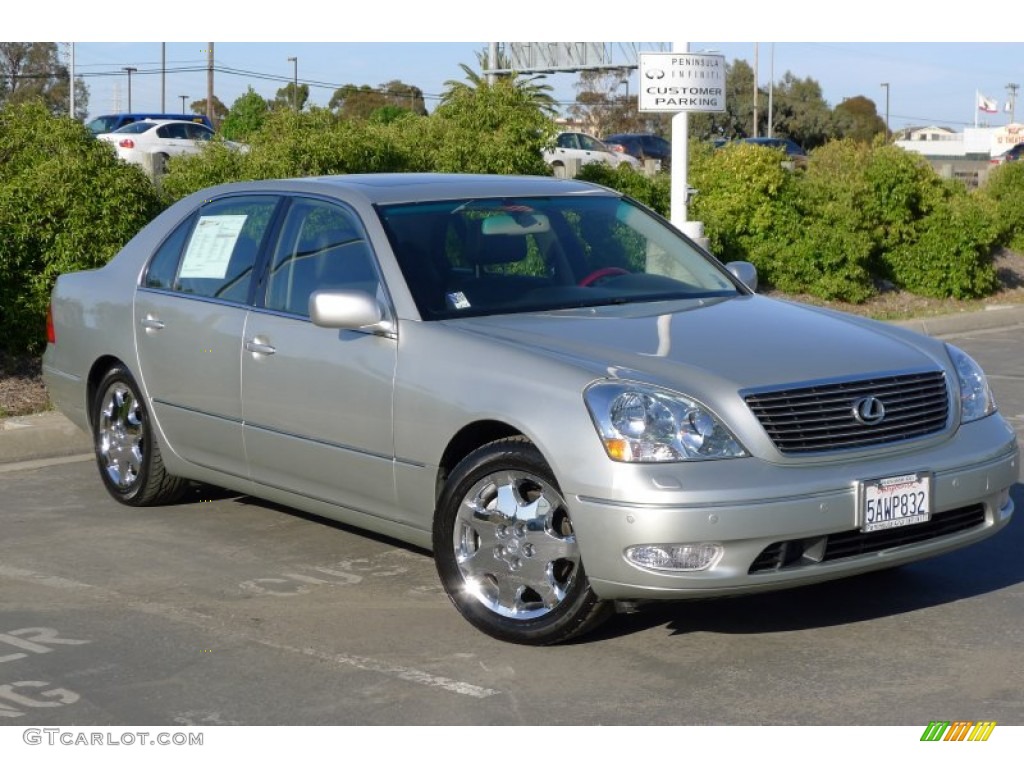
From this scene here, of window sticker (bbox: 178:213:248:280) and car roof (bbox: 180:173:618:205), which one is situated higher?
car roof (bbox: 180:173:618:205)

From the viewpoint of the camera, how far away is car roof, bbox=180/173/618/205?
6527mm

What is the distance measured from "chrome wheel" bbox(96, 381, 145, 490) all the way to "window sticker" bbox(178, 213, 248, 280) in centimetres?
74

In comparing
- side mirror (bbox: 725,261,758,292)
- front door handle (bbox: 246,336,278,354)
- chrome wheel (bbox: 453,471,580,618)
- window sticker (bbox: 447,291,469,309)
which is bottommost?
chrome wheel (bbox: 453,471,580,618)

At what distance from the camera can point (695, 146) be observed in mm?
18453

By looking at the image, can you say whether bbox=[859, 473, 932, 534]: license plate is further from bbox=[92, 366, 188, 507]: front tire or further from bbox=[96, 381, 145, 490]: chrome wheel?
bbox=[96, 381, 145, 490]: chrome wheel

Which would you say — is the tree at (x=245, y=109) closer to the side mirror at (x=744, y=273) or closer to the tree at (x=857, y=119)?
the side mirror at (x=744, y=273)

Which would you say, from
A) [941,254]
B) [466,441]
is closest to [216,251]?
[466,441]

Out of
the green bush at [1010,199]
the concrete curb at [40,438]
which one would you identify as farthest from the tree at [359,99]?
the concrete curb at [40,438]

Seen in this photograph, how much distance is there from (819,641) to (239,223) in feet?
10.6

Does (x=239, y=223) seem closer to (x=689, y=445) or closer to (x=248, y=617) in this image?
(x=248, y=617)

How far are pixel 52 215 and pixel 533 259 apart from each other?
572cm

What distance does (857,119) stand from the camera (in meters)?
94.8

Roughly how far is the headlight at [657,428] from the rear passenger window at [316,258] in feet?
4.66

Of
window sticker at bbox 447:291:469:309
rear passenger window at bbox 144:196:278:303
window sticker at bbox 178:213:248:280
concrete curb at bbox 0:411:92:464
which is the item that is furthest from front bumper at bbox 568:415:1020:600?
concrete curb at bbox 0:411:92:464
